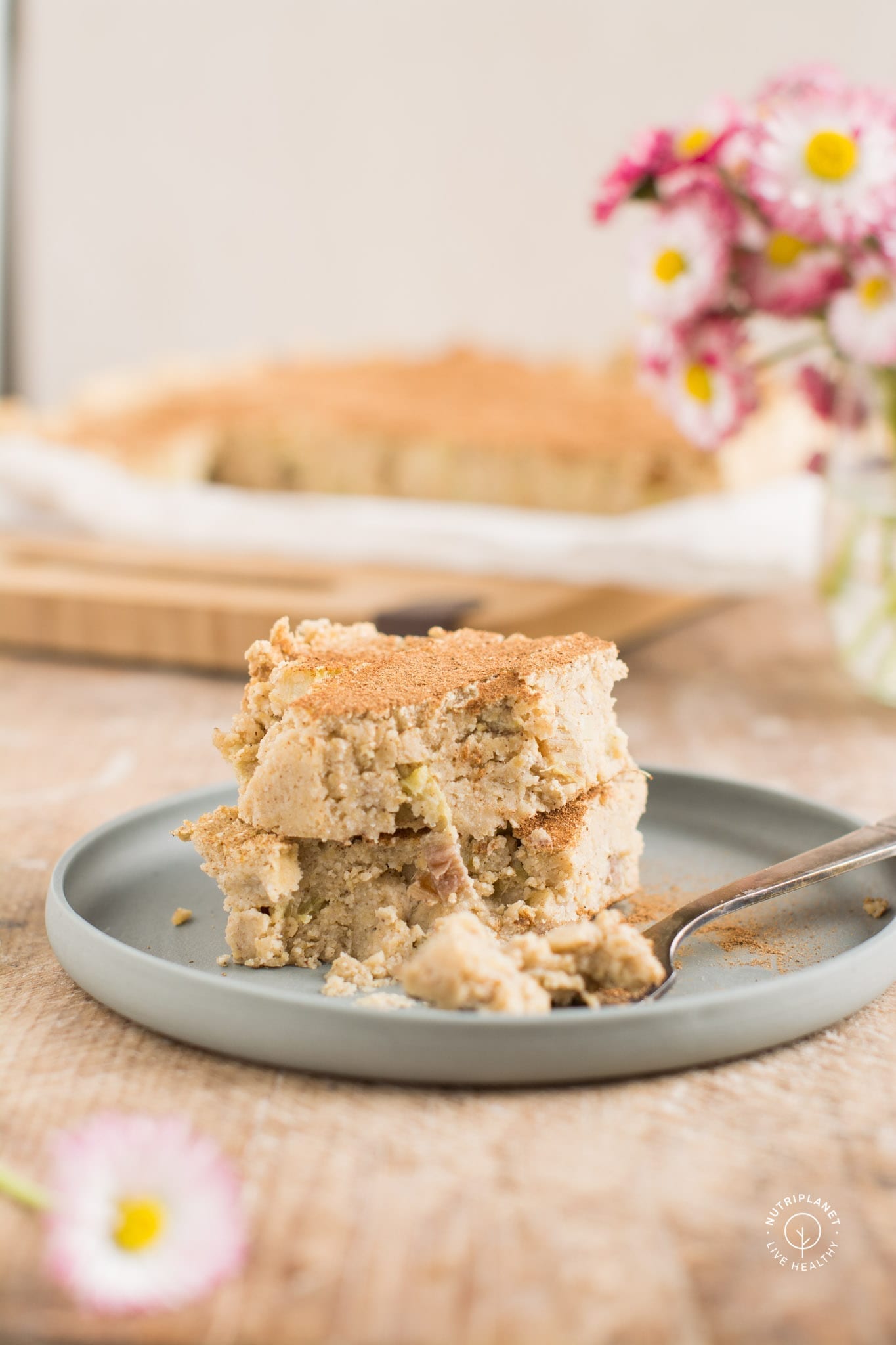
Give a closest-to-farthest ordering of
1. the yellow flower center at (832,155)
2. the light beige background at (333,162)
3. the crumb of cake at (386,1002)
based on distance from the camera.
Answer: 1. the crumb of cake at (386,1002)
2. the yellow flower center at (832,155)
3. the light beige background at (333,162)

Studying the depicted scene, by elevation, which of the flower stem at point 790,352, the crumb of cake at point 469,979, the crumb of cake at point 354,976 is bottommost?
the crumb of cake at point 354,976

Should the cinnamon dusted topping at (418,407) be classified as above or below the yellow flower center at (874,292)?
below

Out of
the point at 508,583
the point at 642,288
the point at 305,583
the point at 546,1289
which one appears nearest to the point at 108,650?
the point at 305,583

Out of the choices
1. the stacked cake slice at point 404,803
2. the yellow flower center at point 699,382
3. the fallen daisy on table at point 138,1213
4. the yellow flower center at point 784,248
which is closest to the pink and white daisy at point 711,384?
Answer: the yellow flower center at point 699,382

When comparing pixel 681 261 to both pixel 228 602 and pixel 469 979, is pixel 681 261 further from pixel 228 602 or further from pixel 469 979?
pixel 469 979

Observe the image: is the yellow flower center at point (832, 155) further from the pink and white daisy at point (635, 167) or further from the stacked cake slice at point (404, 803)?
the stacked cake slice at point (404, 803)

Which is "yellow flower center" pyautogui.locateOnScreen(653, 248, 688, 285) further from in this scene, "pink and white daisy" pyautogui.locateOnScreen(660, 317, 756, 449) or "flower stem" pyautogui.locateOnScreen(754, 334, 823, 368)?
"flower stem" pyautogui.locateOnScreen(754, 334, 823, 368)

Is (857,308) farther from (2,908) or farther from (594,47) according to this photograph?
(594,47)
